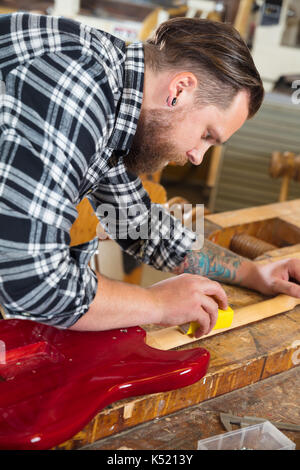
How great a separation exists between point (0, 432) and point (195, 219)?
4.32 feet

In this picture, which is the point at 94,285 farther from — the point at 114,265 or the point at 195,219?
the point at 114,265

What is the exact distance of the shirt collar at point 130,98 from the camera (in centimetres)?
111

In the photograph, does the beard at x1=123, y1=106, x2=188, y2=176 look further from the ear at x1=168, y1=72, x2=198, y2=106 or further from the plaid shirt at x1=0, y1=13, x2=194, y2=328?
the plaid shirt at x1=0, y1=13, x2=194, y2=328

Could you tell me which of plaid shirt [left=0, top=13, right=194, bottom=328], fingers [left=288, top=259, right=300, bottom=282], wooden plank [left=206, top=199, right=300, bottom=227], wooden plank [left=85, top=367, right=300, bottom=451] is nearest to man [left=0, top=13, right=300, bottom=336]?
plaid shirt [left=0, top=13, right=194, bottom=328]

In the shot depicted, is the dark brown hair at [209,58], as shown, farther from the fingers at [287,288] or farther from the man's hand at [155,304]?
the fingers at [287,288]

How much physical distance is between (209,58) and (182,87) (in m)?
0.09

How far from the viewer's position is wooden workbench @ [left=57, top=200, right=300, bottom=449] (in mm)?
992

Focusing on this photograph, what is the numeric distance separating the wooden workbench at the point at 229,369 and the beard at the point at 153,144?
477mm

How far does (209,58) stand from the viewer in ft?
3.65

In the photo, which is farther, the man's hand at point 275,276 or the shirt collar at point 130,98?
the man's hand at point 275,276

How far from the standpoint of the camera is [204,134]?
1214 mm

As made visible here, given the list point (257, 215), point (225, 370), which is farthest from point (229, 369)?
point (257, 215)

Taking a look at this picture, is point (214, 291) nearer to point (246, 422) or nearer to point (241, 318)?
point (241, 318)

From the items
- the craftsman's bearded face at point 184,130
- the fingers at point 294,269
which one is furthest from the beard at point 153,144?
the fingers at point 294,269
